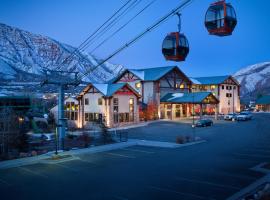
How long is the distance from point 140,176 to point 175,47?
7.14 metres

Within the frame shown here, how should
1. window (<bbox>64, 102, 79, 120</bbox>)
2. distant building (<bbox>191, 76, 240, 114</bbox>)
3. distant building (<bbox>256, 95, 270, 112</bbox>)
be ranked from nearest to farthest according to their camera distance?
window (<bbox>64, 102, 79, 120</bbox>) < distant building (<bbox>191, 76, 240, 114</bbox>) < distant building (<bbox>256, 95, 270, 112</bbox>)

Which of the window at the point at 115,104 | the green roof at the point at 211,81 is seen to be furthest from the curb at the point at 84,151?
the green roof at the point at 211,81

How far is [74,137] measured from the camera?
114 feet

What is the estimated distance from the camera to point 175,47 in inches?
591

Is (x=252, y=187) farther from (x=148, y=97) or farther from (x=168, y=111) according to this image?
(x=168, y=111)

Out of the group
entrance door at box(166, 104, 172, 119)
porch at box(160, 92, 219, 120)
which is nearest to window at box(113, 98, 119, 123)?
porch at box(160, 92, 219, 120)

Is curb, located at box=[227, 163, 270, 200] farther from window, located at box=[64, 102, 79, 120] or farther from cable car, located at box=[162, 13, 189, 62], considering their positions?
window, located at box=[64, 102, 79, 120]

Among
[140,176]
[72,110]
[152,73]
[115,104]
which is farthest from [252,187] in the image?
[152,73]

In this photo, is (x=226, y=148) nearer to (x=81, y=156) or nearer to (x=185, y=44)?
(x=81, y=156)

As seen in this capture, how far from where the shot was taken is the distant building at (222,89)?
255 feet

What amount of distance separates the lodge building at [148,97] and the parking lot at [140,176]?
1009 inches

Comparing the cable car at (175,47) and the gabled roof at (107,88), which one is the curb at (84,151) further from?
the gabled roof at (107,88)

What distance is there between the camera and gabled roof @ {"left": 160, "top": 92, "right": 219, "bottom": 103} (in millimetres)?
59125

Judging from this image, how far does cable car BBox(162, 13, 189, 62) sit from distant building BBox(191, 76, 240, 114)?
61.2 m
